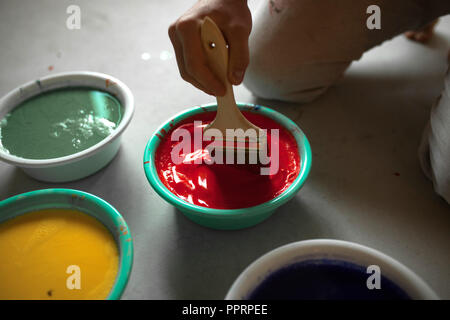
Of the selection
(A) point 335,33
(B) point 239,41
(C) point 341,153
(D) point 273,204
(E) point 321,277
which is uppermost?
(A) point 335,33

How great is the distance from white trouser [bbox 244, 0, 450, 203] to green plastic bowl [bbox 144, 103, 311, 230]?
9.1 inches

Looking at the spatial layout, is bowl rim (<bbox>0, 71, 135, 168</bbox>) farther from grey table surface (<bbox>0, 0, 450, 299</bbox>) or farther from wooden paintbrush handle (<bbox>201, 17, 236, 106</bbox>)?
wooden paintbrush handle (<bbox>201, 17, 236, 106</bbox>)

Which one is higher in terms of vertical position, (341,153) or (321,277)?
(341,153)

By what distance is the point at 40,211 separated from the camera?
2.86ft

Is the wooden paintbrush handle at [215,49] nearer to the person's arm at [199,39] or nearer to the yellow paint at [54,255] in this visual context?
the person's arm at [199,39]

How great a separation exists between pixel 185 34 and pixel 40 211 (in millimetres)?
508

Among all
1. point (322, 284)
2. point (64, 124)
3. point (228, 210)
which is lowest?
point (322, 284)

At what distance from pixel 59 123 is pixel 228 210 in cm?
59

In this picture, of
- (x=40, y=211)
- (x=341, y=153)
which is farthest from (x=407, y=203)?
(x=40, y=211)

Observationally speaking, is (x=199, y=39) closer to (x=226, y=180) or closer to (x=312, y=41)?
(x=226, y=180)

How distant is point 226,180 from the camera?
90cm

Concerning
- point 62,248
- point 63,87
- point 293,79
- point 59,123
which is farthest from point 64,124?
point 293,79

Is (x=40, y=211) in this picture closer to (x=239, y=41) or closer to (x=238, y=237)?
(x=238, y=237)

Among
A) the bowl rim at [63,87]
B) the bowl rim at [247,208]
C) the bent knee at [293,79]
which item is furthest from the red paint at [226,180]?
the bent knee at [293,79]
